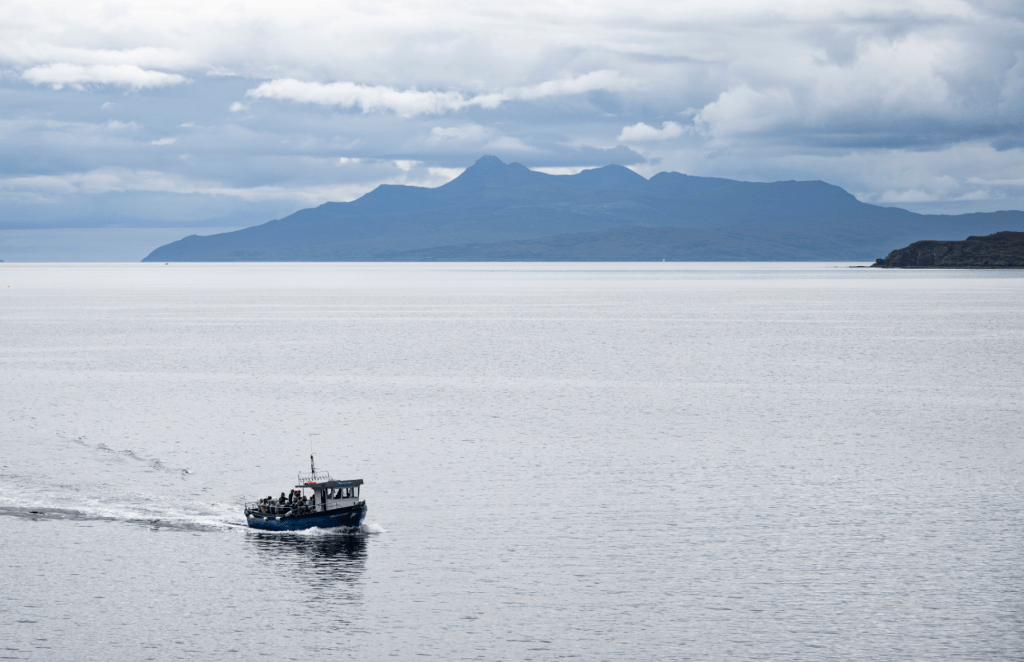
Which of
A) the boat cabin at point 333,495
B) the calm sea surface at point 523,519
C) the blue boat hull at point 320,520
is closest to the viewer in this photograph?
Answer: the calm sea surface at point 523,519

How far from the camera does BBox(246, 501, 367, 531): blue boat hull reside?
5772cm

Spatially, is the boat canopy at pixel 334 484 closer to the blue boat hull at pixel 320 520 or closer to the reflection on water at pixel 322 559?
the blue boat hull at pixel 320 520

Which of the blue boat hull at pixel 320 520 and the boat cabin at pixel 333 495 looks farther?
the boat cabin at pixel 333 495

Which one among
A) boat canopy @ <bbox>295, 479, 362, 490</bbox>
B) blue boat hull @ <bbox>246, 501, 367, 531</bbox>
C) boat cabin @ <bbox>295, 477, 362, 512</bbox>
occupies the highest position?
boat canopy @ <bbox>295, 479, 362, 490</bbox>

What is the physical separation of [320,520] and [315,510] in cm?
116

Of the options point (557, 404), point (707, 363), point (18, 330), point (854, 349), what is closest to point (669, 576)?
point (557, 404)

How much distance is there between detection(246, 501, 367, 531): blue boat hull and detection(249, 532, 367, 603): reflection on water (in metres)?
0.61

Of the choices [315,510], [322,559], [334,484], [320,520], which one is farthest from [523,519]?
[322,559]

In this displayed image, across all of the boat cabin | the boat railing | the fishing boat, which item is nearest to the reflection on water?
the fishing boat

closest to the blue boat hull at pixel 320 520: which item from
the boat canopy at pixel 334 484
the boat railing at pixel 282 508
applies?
the boat railing at pixel 282 508

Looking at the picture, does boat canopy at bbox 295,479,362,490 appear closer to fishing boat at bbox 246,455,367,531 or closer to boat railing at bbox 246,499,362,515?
fishing boat at bbox 246,455,367,531

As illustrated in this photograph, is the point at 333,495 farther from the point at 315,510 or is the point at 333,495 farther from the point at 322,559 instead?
the point at 322,559

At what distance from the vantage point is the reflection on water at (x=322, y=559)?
4875 cm

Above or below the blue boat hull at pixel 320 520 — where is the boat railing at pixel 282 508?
above
